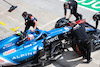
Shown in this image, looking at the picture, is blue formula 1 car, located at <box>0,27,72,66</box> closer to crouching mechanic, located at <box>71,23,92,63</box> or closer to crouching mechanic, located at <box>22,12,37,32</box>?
crouching mechanic, located at <box>22,12,37,32</box>

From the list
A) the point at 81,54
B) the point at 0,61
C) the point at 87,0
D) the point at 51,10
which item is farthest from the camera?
the point at 87,0

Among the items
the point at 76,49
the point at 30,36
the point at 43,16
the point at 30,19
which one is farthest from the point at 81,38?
the point at 43,16

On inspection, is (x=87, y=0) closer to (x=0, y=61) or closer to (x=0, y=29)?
(x=0, y=29)

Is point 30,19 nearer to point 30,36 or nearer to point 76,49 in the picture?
point 30,36

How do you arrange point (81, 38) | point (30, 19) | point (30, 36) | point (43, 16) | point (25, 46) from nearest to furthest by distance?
point (81, 38) → point (25, 46) → point (30, 36) → point (30, 19) → point (43, 16)

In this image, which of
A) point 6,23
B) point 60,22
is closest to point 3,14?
point 6,23

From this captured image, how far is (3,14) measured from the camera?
10375 mm

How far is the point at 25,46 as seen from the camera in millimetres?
5992

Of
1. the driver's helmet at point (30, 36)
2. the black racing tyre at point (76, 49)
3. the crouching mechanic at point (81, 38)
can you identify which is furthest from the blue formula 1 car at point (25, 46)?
the crouching mechanic at point (81, 38)

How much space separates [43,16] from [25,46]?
13.2 ft

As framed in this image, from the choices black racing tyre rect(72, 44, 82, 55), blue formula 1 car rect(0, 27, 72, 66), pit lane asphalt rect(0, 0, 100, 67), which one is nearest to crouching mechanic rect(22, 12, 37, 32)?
blue formula 1 car rect(0, 27, 72, 66)

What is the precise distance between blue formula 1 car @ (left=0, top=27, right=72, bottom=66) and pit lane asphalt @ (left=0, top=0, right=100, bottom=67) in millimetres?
539

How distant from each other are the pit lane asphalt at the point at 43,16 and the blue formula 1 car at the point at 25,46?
54 centimetres

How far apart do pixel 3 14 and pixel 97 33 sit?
20.1ft
